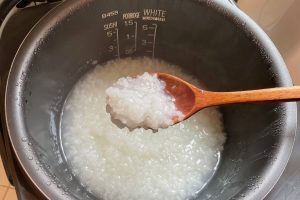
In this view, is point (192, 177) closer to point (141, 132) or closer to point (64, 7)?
point (141, 132)

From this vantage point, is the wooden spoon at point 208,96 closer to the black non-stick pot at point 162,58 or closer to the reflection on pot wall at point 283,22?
the black non-stick pot at point 162,58

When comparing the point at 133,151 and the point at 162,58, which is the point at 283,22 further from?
the point at 133,151

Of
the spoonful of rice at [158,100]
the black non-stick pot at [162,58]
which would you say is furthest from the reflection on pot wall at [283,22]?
the spoonful of rice at [158,100]

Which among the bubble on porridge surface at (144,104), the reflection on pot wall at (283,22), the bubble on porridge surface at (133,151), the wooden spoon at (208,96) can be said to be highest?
the reflection on pot wall at (283,22)

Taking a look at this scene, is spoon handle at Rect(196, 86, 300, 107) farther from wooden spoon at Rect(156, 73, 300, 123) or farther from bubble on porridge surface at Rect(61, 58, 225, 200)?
bubble on porridge surface at Rect(61, 58, 225, 200)

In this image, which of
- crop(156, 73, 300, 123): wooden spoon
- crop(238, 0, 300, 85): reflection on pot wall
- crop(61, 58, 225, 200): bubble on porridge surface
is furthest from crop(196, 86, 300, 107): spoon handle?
crop(238, 0, 300, 85): reflection on pot wall

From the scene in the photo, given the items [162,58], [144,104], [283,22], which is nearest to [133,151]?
[144,104]
